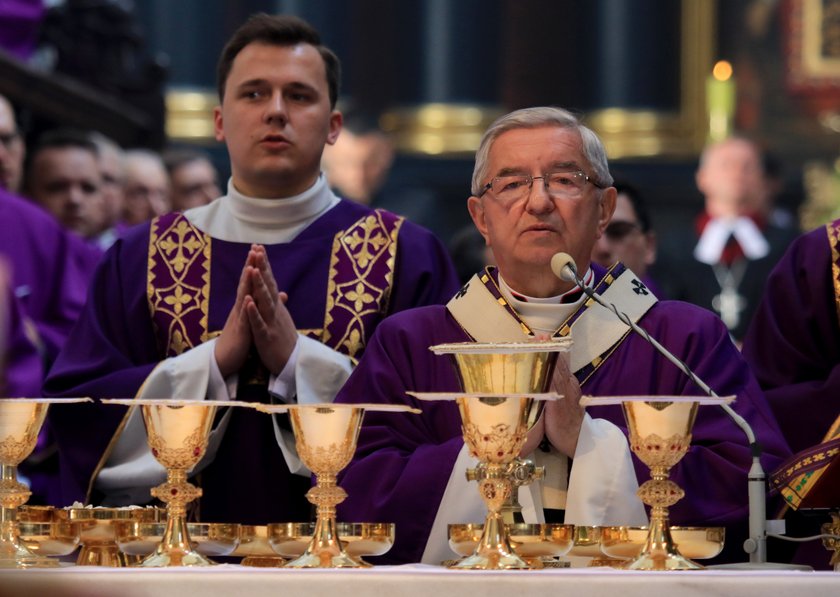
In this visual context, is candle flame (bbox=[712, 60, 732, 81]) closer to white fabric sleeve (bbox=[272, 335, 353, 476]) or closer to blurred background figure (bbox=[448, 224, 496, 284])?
blurred background figure (bbox=[448, 224, 496, 284])

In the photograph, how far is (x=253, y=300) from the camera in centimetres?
499

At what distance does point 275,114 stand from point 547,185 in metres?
1.08

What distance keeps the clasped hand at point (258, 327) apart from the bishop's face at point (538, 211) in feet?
2.16

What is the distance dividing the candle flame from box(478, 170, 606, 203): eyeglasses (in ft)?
35.7

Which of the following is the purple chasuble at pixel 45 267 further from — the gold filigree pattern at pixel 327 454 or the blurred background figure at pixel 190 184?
the gold filigree pattern at pixel 327 454

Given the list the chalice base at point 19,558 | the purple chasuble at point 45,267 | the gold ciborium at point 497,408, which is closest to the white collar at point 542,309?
the gold ciborium at point 497,408

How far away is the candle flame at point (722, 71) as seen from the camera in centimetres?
1524

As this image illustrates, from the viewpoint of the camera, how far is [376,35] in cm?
1555

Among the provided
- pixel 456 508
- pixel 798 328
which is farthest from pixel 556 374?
pixel 798 328

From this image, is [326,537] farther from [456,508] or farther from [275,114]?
[275,114]

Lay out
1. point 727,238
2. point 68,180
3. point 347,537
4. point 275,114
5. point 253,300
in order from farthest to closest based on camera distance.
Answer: point 727,238 → point 68,180 → point 275,114 → point 253,300 → point 347,537

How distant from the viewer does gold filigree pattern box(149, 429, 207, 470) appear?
3793 mm

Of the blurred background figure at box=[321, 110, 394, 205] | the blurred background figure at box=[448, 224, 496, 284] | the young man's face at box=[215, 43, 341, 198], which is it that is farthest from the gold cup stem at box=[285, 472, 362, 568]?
the blurred background figure at box=[321, 110, 394, 205]

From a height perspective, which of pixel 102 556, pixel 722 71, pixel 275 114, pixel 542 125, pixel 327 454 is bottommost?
pixel 102 556
